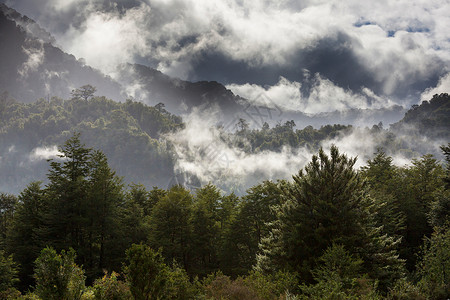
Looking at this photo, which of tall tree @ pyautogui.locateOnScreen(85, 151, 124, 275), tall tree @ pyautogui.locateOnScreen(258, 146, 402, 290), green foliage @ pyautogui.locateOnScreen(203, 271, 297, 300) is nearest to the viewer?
green foliage @ pyautogui.locateOnScreen(203, 271, 297, 300)

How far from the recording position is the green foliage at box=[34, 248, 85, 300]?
12.7 metres

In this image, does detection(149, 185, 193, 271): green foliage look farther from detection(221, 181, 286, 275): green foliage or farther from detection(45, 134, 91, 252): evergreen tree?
detection(45, 134, 91, 252): evergreen tree

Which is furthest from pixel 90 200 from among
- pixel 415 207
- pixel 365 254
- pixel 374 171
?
pixel 374 171

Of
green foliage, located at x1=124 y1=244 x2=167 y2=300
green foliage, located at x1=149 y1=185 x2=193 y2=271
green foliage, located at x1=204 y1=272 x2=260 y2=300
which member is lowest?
green foliage, located at x1=204 y1=272 x2=260 y2=300

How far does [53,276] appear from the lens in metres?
12.8

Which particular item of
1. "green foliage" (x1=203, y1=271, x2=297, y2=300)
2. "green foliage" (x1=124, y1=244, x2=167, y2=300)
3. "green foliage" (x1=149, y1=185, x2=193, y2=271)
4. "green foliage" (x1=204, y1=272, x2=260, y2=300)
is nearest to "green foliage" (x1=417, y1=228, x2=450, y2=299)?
"green foliage" (x1=203, y1=271, x2=297, y2=300)

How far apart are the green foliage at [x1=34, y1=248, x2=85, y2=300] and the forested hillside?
1.8 inches

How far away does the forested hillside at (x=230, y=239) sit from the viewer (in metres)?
15.0

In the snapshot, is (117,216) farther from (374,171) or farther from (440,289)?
(374,171)

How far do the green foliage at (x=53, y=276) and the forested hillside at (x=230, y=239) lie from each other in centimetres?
4

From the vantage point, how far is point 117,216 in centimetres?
3703

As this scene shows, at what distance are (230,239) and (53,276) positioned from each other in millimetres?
30394

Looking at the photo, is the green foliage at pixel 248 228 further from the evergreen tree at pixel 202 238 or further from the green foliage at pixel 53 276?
the green foliage at pixel 53 276

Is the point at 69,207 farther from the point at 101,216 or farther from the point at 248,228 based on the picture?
the point at 248,228
